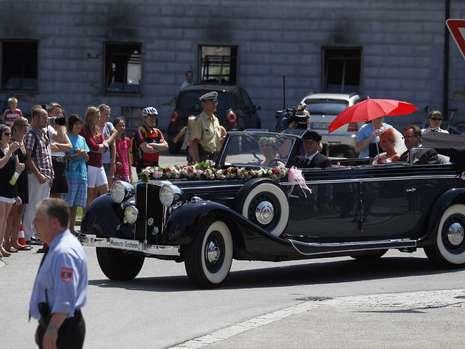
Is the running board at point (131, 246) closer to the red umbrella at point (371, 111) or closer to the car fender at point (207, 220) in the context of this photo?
the car fender at point (207, 220)

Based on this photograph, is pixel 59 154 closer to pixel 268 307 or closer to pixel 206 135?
pixel 206 135

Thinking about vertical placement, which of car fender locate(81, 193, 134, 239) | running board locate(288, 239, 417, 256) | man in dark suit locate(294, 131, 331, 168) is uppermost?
man in dark suit locate(294, 131, 331, 168)

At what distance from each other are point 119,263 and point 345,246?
96.6 inches

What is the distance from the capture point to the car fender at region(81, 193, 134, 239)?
14.5 m

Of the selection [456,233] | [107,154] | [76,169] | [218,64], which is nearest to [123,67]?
[218,64]

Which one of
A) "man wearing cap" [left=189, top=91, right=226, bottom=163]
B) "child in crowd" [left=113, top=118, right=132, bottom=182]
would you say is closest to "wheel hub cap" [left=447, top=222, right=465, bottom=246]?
"man wearing cap" [left=189, top=91, right=226, bottom=163]

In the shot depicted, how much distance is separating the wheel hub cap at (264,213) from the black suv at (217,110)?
23.5m

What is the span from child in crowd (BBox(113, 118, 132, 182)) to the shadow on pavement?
4828 millimetres

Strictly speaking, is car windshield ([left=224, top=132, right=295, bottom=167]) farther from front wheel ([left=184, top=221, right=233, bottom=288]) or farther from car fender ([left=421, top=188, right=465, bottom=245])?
car fender ([left=421, top=188, right=465, bottom=245])

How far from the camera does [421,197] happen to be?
16234mm

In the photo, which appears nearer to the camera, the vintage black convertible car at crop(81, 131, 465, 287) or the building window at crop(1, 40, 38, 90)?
the vintage black convertible car at crop(81, 131, 465, 287)

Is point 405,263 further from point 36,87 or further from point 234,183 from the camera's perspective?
point 36,87

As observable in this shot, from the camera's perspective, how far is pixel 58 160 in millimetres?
18625

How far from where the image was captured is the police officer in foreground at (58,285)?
778 centimetres
